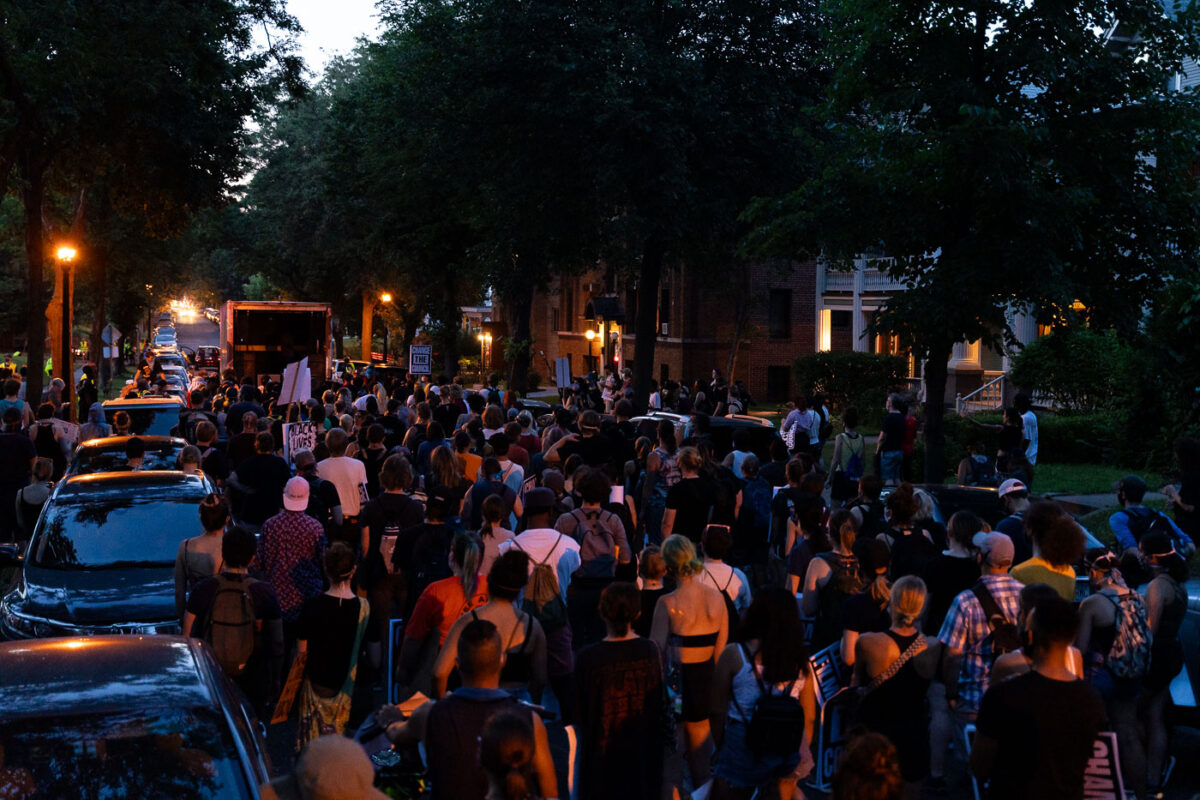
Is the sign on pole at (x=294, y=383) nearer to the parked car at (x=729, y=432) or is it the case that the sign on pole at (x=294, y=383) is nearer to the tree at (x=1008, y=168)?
the parked car at (x=729, y=432)

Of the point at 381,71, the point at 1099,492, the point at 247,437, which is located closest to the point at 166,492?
the point at 247,437

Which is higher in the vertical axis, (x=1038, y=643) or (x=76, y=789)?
(x=1038, y=643)

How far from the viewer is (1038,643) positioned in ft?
16.7

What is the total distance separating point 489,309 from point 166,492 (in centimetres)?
7324

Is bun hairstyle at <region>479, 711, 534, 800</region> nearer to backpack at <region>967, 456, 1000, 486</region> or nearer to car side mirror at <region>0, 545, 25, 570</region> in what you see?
car side mirror at <region>0, 545, 25, 570</region>

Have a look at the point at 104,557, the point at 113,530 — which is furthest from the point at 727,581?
the point at 113,530

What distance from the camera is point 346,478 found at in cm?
1102

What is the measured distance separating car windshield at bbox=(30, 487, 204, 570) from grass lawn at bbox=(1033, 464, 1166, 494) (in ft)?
49.7

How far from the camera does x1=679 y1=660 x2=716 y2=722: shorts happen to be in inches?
249

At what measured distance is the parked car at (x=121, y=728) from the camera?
4332 millimetres

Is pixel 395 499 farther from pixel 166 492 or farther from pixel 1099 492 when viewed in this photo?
pixel 1099 492

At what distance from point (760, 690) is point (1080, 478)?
19.4 meters

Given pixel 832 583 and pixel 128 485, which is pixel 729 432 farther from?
pixel 832 583

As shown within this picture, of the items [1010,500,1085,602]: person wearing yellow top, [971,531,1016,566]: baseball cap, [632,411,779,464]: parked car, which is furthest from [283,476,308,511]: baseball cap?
[632,411,779,464]: parked car
